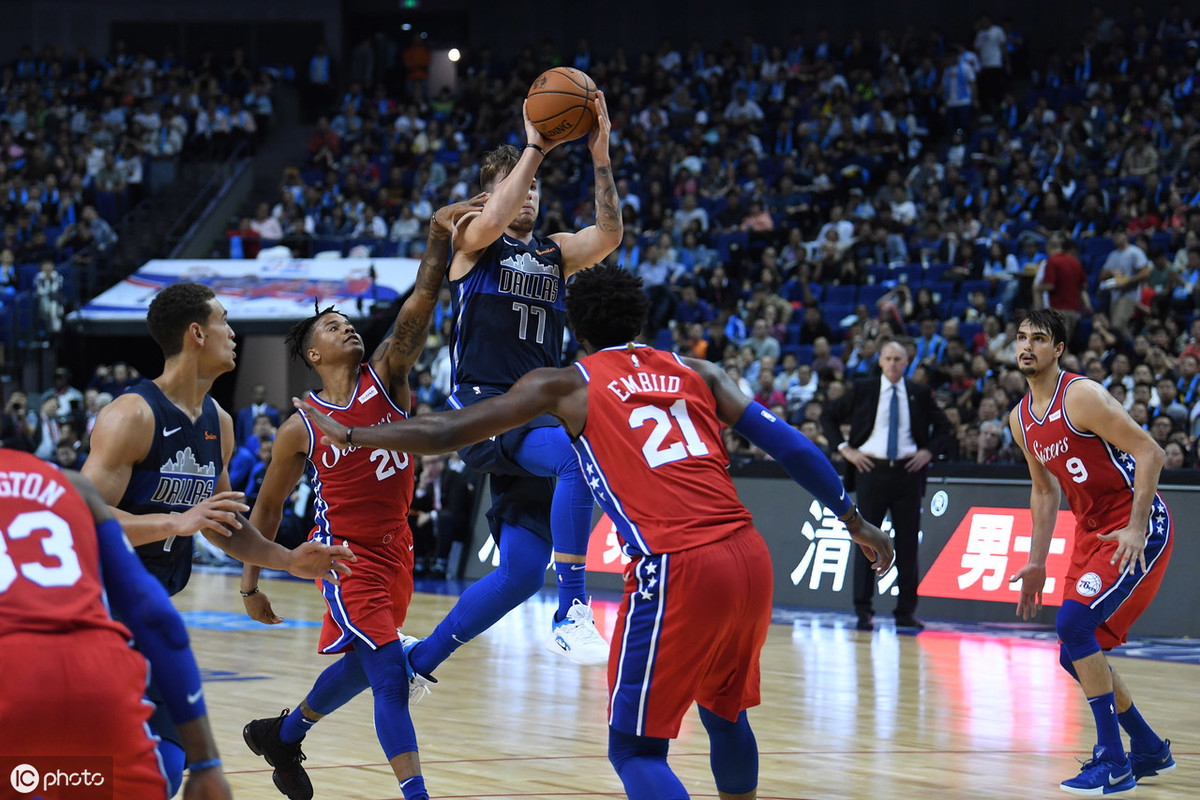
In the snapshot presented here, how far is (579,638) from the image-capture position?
601 centimetres

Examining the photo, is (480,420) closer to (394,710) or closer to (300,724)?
(394,710)

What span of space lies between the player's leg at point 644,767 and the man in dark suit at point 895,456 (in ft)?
25.5

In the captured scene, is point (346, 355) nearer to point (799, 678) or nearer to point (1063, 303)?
point (799, 678)

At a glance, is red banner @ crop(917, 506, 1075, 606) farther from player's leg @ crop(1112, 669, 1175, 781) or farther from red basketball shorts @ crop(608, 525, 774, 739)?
red basketball shorts @ crop(608, 525, 774, 739)

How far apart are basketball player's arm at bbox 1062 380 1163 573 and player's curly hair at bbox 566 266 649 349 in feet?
9.25

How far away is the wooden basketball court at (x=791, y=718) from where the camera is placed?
20.9ft

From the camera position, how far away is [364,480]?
567cm

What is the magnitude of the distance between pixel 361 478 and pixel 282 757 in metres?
1.20

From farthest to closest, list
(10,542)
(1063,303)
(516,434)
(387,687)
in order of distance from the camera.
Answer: (1063,303) < (516,434) < (387,687) < (10,542)

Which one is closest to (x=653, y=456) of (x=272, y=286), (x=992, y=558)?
(x=992, y=558)

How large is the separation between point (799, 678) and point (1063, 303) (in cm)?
744

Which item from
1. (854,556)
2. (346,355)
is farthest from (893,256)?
(346,355)

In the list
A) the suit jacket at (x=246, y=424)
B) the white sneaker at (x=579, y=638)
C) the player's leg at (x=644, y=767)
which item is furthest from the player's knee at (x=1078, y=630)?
the suit jacket at (x=246, y=424)

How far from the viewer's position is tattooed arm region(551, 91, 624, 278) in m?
6.16
